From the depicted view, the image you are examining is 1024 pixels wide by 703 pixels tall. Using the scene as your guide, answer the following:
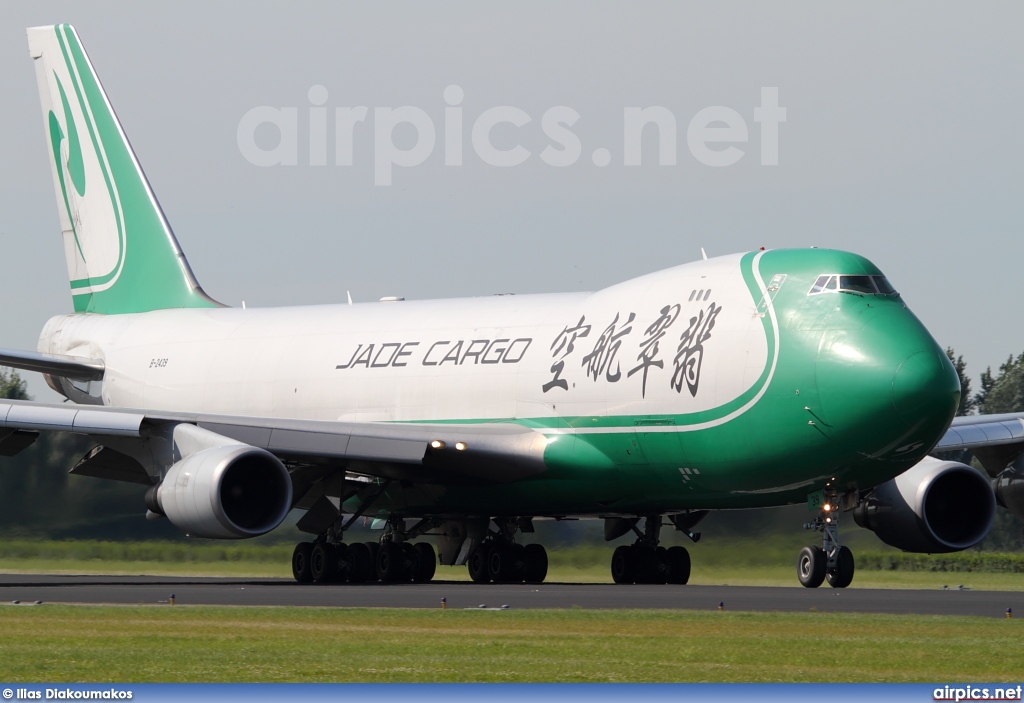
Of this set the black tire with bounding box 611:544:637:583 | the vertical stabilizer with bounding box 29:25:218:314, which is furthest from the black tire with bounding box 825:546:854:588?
the vertical stabilizer with bounding box 29:25:218:314

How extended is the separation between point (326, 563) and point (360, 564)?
572mm

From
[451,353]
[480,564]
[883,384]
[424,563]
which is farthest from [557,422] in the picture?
[883,384]

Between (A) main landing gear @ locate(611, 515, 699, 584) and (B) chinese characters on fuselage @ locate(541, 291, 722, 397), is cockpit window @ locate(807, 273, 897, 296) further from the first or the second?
(A) main landing gear @ locate(611, 515, 699, 584)

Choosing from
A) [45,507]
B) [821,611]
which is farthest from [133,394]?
[821,611]

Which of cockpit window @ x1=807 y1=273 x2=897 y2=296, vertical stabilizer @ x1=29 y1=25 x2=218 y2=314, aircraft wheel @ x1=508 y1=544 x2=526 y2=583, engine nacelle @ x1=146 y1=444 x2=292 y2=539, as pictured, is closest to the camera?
cockpit window @ x1=807 y1=273 x2=897 y2=296

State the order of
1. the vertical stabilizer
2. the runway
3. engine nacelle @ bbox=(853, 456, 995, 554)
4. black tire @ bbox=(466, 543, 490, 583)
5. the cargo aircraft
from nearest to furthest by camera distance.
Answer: the runway
the cargo aircraft
engine nacelle @ bbox=(853, 456, 995, 554)
black tire @ bbox=(466, 543, 490, 583)
the vertical stabilizer

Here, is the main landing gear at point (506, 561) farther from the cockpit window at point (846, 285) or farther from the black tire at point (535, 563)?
the cockpit window at point (846, 285)

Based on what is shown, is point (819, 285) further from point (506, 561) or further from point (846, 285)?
point (506, 561)

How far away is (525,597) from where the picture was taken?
20.3m

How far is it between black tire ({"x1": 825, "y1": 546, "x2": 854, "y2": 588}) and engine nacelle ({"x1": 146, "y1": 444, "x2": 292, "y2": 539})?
6851mm

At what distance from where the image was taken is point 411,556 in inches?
1051

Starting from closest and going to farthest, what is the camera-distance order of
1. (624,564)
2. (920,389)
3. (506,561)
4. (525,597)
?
1. (525,597)
2. (920,389)
3. (624,564)
4. (506,561)

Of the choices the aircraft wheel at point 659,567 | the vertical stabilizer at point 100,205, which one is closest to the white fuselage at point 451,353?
the vertical stabilizer at point 100,205

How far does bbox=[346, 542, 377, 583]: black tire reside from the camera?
84.7 ft
